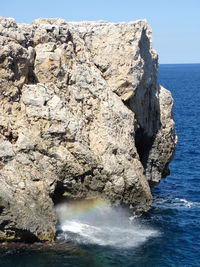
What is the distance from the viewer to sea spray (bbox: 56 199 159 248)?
41.0m

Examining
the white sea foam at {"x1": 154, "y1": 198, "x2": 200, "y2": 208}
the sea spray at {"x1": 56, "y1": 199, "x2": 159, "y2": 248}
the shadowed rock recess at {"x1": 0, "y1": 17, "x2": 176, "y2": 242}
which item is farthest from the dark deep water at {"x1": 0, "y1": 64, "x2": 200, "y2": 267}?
the shadowed rock recess at {"x1": 0, "y1": 17, "x2": 176, "y2": 242}

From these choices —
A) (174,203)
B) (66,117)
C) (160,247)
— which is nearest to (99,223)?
(160,247)

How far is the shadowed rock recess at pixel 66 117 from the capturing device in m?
38.8

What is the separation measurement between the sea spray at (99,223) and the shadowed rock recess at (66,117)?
1.12 m

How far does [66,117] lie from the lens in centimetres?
4188

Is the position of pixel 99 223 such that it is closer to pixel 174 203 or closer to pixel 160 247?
pixel 160 247

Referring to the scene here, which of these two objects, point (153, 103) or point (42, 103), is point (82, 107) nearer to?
point (42, 103)

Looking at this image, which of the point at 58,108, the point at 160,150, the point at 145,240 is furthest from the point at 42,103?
the point at 160,150

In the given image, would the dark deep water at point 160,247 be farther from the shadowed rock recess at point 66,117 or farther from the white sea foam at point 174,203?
the shadowed rock recess at point 66,117

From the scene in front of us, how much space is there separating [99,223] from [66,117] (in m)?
10.6

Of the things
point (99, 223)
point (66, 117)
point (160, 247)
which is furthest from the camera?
point (99, 223)

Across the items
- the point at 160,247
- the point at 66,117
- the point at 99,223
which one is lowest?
the point at 160,247

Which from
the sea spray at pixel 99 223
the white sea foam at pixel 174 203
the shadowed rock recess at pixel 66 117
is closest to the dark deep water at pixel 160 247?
the white sea foam at pixel 174 203

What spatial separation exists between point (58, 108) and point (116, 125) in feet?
21.9
